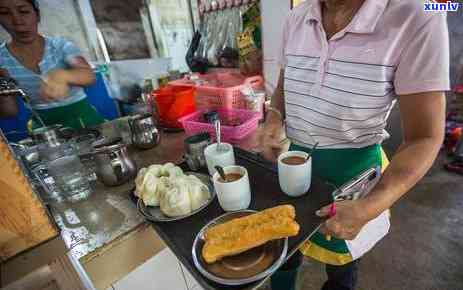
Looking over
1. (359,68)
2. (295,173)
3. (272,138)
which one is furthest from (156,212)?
(359,68)

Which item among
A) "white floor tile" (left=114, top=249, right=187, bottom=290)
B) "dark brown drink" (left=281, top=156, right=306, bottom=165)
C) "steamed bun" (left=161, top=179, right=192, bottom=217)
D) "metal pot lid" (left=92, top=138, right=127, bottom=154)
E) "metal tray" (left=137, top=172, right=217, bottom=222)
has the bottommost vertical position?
"white floor tile" (left=114, top=249, right=187, bottom=290)

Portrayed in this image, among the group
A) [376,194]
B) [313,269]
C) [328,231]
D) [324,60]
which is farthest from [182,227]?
[313,269]

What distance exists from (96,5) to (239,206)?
8.49 feet

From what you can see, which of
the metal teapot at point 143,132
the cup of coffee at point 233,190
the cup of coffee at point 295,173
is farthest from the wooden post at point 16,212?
the metal teapot at point 143,132

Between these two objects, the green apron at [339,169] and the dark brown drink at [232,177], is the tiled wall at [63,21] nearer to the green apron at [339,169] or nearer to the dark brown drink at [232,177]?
the dark brown drink at [232,177]

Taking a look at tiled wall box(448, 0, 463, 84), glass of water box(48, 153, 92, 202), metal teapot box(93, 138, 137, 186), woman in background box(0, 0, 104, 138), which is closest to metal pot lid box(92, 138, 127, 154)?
metal teapot box(93, 138, 137, 186)

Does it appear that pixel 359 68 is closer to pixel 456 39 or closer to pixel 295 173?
pixel 295 173

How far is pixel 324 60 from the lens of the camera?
0.78 metres

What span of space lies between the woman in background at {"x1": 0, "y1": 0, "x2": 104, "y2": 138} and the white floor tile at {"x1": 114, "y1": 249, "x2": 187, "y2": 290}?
1.28m

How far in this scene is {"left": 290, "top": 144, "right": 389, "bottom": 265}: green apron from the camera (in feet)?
2.71

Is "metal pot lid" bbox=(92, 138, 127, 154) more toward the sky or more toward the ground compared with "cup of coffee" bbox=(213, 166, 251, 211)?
more toward the sky

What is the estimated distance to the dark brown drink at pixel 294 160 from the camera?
0.73m

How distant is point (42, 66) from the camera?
4.95 feet

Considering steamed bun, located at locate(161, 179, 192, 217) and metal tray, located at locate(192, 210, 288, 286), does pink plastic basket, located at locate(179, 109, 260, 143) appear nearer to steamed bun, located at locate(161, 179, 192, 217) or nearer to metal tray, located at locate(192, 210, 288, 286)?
steamed bun, located at locate(161, 179, 192, 217)
